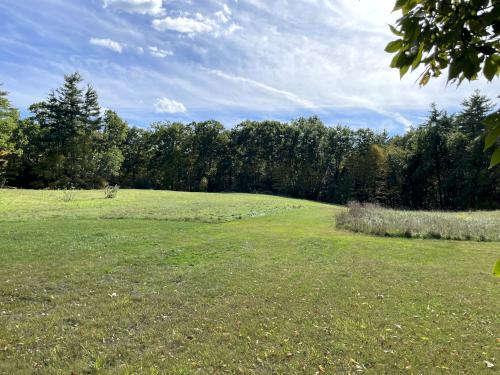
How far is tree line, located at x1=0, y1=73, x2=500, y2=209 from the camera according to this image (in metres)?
49.8

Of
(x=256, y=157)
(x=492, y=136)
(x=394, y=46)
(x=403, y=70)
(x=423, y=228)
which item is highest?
(x=256, y=157)

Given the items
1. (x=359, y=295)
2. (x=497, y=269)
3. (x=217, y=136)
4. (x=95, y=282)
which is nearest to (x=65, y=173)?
(x=217, y=136)

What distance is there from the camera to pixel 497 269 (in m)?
1.41

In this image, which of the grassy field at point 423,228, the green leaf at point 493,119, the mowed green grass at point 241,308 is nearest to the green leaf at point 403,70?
the green leaf at point 493,119

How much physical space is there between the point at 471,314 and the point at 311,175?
2453 inches

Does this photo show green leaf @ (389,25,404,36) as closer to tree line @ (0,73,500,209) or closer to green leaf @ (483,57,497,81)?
green leaf @ (483,57,497,81)

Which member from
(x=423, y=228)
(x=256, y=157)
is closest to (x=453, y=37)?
(x=423, y=228)

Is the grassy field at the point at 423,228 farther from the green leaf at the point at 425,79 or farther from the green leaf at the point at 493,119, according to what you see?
the green leaf at the point at 493,119

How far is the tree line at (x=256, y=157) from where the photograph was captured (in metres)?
49.8

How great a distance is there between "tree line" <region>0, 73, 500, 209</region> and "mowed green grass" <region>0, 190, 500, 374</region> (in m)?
36.7

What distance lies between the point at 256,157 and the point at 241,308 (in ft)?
217

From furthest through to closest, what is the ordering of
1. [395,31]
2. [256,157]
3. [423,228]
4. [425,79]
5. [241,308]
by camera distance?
[256,157] → [423,228] → [241,308] → [425,79] → [395,31]

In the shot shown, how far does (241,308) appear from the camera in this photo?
736 cm

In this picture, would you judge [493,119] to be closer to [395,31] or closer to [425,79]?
[395,31]
